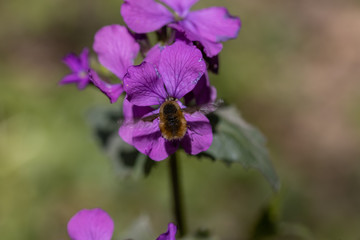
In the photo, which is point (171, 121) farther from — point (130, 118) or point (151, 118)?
point (130, 118)

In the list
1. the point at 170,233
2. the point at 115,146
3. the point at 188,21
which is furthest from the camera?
the point at 115,146

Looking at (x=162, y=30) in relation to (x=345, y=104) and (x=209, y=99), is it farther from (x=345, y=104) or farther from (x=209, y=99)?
(x=345, y=104)

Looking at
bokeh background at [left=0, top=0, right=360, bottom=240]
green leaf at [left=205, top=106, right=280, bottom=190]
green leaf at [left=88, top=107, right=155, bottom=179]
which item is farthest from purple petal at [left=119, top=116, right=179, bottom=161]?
bokeh background at [left=0, top=0, right=360, bottom=240]

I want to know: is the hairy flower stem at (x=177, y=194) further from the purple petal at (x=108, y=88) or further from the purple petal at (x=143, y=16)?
the purple petal at (x=143, y=16)

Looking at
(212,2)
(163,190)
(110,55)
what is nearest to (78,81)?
(110,55)

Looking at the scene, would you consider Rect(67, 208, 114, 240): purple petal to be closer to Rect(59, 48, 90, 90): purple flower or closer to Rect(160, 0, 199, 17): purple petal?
Rect(59, 48, 90, 90): purple flower

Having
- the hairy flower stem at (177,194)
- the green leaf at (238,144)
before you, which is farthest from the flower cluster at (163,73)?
the hairy flower stem at (177,194)

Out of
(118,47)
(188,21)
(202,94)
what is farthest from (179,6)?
(202,94)
